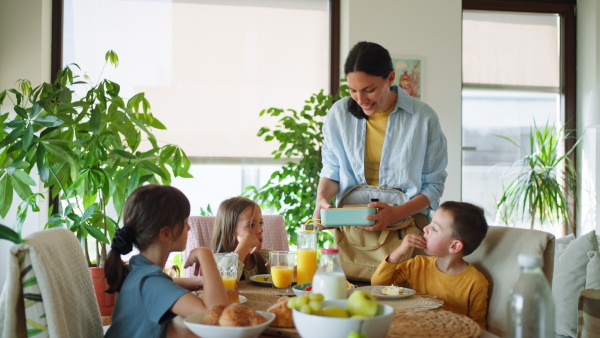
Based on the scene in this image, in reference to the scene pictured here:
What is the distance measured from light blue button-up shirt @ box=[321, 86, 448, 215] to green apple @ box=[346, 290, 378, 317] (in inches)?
42.0

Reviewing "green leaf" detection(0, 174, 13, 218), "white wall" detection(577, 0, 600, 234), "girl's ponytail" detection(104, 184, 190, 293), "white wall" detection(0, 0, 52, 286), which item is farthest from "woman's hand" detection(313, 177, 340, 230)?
"white wall" detection(577, 0, 600, 234)

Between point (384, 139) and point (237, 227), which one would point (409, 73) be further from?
point (237, 227)

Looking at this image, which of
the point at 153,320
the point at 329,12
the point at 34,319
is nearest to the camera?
the point at 34,319

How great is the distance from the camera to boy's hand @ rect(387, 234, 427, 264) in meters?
1.94

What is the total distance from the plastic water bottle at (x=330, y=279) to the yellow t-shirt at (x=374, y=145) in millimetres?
912

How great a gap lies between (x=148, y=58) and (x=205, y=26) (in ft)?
1.45

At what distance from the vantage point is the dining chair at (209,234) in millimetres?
2535

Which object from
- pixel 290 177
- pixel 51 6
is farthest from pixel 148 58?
pixel 290 177

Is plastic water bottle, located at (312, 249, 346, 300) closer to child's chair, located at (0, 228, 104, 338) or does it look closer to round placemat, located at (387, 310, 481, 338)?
round placemat, located at (387, 310, 481, 338)

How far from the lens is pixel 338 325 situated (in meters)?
1.04

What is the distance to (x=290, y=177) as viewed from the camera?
4062 mm

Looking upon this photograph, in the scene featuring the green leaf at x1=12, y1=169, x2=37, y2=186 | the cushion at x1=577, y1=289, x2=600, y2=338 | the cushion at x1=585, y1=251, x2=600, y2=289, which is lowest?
the cushion at x1=577, y1=289, x2=600, y2=338

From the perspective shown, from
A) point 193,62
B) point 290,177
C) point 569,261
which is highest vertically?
point 193,62

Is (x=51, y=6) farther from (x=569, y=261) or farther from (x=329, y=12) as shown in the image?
(x=569, y=261)
